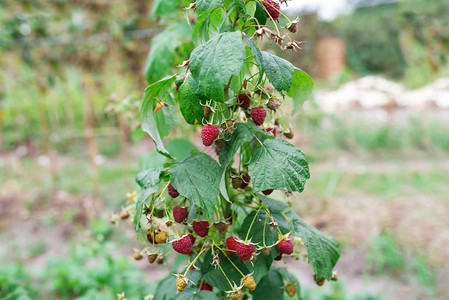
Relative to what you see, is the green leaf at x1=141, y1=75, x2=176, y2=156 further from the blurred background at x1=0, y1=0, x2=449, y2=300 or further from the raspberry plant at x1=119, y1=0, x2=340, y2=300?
the blurred background at x1=0, y1=0, x2=449, y2=300

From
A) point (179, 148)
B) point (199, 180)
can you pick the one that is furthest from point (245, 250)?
point (179, 148)

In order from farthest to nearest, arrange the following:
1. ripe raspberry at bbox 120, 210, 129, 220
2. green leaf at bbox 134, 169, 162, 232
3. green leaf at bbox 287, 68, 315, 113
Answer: ripe raspberry at bbox 120, 210, 129, 220, green leaf at bbox 287, 68, 315, 113, green leaf at bbox 134, 169, 162, 232

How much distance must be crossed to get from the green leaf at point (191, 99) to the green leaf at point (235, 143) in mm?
73

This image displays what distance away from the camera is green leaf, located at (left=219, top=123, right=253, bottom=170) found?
676 mm

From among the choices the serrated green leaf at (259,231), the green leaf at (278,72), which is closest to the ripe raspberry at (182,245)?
the serrated green leaf at (259,231)

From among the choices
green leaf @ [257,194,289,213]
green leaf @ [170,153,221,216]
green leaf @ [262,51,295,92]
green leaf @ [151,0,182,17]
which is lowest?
green leaf @ [257,194,289,213]

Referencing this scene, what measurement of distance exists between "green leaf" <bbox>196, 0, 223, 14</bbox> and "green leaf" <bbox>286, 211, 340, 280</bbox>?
1.53 ft

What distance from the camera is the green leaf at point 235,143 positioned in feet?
2.22

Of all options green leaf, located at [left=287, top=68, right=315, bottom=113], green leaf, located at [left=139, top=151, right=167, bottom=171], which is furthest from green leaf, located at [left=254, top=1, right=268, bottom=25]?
green leaf, located at [left=139, top=151, right=167, bottom=171]

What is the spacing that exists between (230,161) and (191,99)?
16 cm

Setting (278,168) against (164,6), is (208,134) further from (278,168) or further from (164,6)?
(164,6)

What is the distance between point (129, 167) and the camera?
4.80 meters

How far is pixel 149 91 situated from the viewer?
29.4 inches

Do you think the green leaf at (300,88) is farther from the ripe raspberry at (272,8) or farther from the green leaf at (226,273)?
the green leaf at (226,273)
